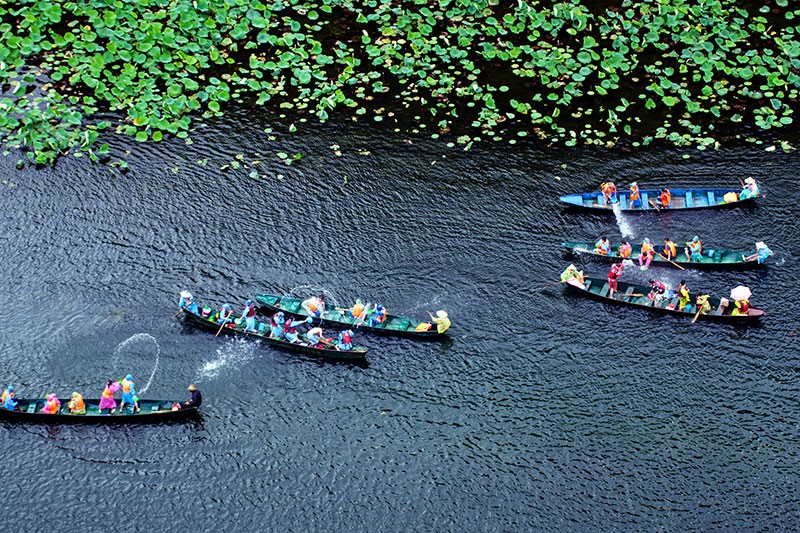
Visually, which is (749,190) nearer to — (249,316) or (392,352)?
(392,352)

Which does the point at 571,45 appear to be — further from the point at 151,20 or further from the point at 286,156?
the point at 151,20

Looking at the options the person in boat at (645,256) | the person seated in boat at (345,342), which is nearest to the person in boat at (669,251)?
the person in boat at (645,256)

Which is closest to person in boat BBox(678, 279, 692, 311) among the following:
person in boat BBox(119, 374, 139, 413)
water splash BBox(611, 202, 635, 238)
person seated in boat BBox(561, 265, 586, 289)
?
person seated in boat BBox(561, 265, 586, 289)

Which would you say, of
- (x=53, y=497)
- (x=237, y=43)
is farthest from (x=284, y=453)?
(x=237, y=43)

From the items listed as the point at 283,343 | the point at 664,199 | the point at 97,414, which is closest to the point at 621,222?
the point at 664,199

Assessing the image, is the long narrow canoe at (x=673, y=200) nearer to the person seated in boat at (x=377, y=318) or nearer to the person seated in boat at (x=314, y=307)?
the person seated in boat at (x=377, y=318)
